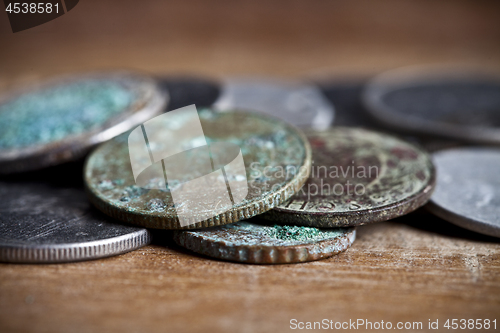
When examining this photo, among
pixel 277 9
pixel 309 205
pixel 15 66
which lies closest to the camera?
pixel 309 205

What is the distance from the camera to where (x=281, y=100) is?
1.81 metres

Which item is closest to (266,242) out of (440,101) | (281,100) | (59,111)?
(59,111)

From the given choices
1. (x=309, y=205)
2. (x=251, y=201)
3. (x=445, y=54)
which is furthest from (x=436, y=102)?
(x=251, y=201)

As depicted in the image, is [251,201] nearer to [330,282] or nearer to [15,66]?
[330,282]

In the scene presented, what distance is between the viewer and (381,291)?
90cm

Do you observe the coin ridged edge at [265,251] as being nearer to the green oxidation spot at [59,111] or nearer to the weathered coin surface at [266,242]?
the weathered coin surface at [266,242]

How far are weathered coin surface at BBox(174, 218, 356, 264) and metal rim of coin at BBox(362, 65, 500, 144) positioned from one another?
70 cm

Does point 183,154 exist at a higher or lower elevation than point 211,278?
higher

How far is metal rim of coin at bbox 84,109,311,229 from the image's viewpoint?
952mm

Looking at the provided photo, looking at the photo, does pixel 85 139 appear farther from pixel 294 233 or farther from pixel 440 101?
pixel 440 101

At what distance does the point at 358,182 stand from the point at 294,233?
221 millimetres

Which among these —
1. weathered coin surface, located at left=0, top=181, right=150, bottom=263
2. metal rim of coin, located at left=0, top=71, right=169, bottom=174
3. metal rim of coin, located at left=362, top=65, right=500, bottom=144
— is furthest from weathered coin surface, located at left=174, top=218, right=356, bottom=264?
metal rim of coin, located at left=362, top=65, right=500, bottom=144

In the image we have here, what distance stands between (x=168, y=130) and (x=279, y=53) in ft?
4.92

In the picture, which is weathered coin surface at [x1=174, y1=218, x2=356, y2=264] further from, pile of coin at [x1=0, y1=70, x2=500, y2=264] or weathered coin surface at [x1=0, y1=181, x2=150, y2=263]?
weathered coin surface at [x1=0, y1=181, x2=150, y2=263]
